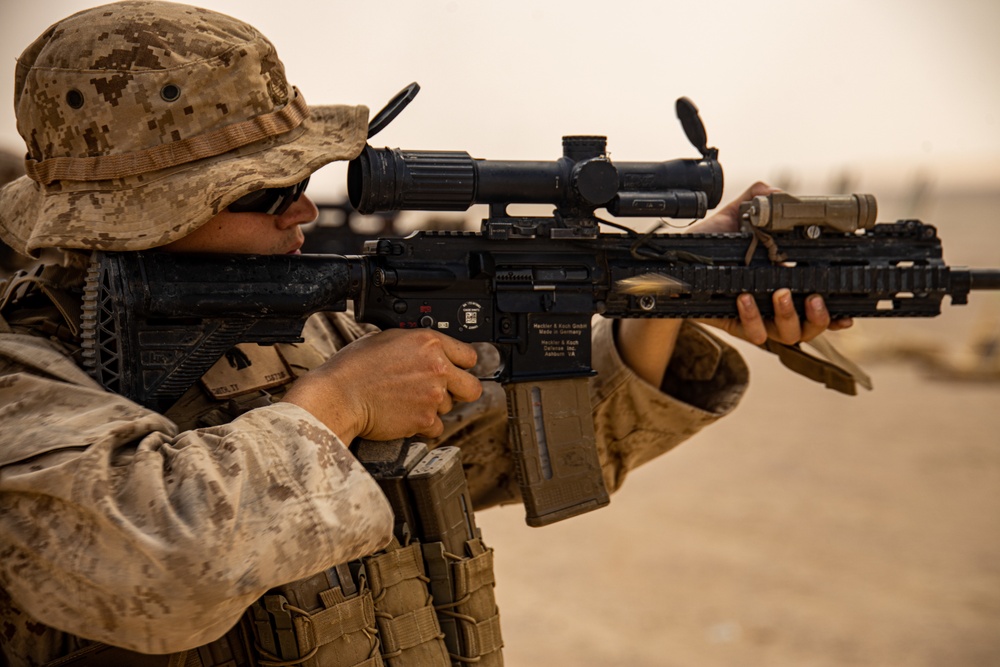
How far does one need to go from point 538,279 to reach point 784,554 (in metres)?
5.89

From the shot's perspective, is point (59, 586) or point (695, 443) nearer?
point (59, 586)

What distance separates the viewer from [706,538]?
27.6 feet

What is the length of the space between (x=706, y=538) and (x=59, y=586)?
7.14m

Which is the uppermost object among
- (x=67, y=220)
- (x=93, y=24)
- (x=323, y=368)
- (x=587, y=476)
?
(x=93, y=24)

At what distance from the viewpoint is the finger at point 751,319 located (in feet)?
9.77

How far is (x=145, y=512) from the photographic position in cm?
184

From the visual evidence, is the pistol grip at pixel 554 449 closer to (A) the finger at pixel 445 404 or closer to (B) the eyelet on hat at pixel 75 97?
(A) the finger at pixel 445 404

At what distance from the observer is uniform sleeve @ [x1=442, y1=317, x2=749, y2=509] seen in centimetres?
312

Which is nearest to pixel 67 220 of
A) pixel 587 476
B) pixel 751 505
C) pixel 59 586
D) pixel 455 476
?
pixel 59 586

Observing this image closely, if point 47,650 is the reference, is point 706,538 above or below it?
below

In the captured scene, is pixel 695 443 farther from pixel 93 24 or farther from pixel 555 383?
pixel 93 24

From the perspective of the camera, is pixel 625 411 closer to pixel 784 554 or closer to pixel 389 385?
pixel 389 385

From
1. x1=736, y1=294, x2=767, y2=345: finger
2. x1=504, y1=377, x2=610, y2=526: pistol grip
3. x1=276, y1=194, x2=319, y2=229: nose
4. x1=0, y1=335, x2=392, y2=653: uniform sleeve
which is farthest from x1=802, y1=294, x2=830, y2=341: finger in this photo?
x1=0, y1=335, x2=392, y2=653: uniform sleeve

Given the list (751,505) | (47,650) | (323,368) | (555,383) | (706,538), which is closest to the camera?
(47,650)
